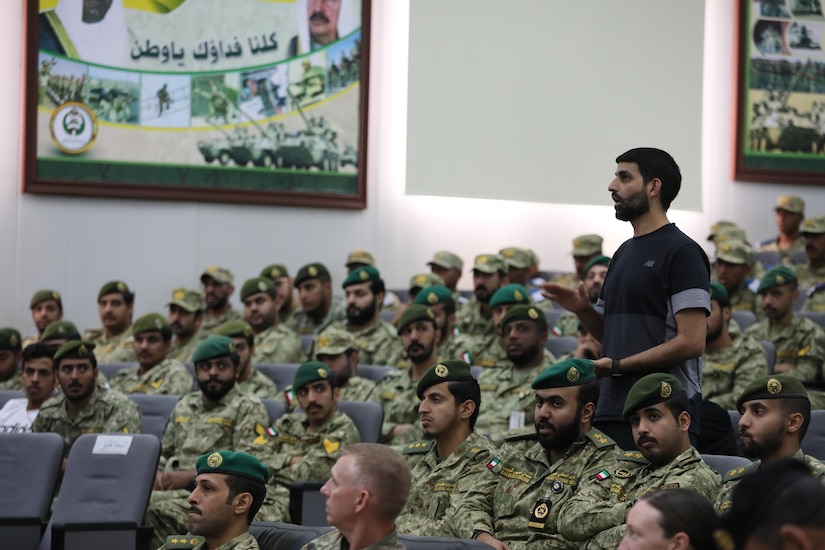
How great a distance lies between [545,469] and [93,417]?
2.64m

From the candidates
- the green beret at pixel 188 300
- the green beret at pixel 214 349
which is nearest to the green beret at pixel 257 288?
the green beret at pixel 188 300

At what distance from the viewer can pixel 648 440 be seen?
3.29 meters

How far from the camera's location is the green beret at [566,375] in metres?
3.70

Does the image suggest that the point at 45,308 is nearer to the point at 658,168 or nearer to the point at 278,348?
the point at 278,348

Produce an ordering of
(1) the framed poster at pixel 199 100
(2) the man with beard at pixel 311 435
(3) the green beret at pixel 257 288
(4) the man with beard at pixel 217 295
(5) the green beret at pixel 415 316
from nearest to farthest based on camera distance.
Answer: (2) the man with beard at pixel 311 435
(5) the green beret at pixel 415 316
(3) the green beret at pixel 257 288
(4) the man with beard at pixel 217 295
(1) the framed poster at pixel 199 100

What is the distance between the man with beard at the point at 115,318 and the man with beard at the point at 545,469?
4.17m

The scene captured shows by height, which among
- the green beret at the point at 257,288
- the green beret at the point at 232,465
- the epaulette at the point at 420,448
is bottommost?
the epaulette at the point at 420,448

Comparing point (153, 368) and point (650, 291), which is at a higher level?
point (650, 291)

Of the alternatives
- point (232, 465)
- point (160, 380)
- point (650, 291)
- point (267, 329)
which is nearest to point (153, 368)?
point (160, 380)

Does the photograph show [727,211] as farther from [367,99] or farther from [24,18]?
[24,18]

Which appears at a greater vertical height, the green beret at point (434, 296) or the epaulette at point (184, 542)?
the green beret at point (434, 296)

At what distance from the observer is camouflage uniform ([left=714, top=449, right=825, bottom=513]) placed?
309 cm

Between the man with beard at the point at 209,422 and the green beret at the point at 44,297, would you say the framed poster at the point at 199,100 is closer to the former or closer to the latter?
the green beret at the point at 44,297

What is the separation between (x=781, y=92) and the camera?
31.3ft
